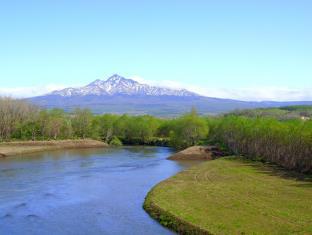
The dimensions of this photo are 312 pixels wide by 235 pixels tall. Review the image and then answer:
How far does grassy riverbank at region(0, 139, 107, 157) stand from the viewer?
116 m

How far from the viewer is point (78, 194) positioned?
6128 cm

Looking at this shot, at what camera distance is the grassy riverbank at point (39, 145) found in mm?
115812

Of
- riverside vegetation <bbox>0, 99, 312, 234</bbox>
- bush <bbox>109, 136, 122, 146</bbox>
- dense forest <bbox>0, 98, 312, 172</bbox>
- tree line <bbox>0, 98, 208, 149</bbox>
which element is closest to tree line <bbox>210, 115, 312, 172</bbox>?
dense forest <bbox>0, 98, 312, 172</bbox>

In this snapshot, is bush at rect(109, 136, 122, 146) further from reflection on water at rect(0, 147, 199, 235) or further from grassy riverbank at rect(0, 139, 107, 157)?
reflection on water at rect(0, 147, 199, 235)

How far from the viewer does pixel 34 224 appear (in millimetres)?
45750

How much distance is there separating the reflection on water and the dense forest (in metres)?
18.0

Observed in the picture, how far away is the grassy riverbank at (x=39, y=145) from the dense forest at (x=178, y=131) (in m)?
7.10

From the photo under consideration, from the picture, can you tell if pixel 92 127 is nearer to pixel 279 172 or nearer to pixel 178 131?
pixel 178 131

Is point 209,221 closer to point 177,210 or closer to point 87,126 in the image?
point 177,210

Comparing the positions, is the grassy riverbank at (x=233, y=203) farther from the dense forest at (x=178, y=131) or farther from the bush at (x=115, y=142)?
the bush at (x=115, y=142)

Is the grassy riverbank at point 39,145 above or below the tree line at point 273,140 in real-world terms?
below

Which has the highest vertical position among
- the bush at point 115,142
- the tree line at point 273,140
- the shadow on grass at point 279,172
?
the tree line at point 273,140

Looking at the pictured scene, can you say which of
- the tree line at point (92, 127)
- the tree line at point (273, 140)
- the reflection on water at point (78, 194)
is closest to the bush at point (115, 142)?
the tree line at point (92, 127)

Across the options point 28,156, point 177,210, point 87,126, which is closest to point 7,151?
point 28,156
